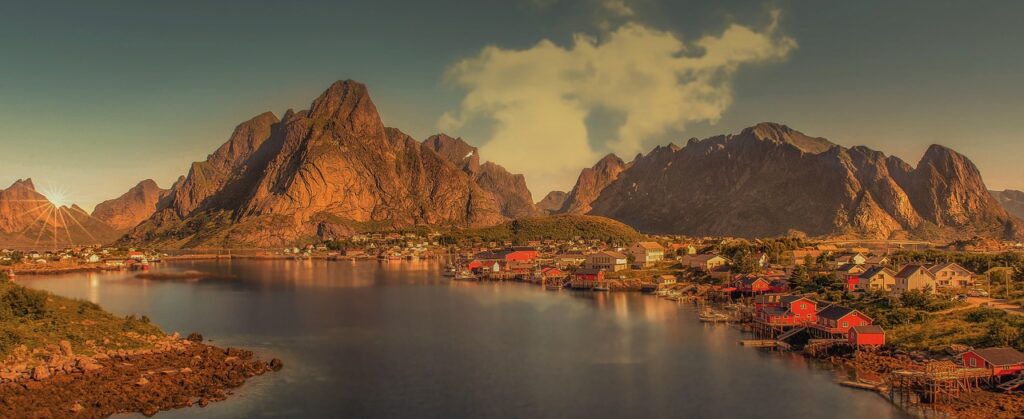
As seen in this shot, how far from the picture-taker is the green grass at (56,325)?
113 feet

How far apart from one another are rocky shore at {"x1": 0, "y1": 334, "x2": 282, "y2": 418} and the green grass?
3.37 ft

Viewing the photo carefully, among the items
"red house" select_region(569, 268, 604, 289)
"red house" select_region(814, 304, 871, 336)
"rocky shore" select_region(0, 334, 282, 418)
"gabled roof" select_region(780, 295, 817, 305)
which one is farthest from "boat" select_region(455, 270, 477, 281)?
"red house" select_region(814, 304, 871, 336)

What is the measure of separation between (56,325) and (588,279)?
61.1 metres

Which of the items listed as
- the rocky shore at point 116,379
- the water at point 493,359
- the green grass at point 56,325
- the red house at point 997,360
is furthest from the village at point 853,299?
the green grass at point 56,325

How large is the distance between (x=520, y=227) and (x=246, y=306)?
123 m

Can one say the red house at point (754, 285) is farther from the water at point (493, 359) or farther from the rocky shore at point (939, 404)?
the rocky shore at point (939, 404)

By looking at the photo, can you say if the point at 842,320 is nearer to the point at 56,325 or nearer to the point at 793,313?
the point at 793,313

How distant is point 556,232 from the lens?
178 m

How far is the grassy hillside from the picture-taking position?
17112 centimetres

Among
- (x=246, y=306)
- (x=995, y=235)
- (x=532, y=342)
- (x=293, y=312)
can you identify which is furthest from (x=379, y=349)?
(x=995, y=235)

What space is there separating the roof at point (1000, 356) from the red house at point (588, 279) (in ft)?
173

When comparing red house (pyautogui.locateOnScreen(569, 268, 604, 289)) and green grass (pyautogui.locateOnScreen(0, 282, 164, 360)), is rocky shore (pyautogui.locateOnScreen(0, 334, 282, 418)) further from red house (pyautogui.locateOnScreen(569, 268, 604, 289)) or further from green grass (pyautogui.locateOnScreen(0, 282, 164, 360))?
red house (pyautogui.locateOnScreen(569, 268, 604, 289))

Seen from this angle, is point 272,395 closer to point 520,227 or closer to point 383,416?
point 383,416

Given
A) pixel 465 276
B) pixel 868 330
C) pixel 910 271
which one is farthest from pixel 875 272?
pixel 465 276
